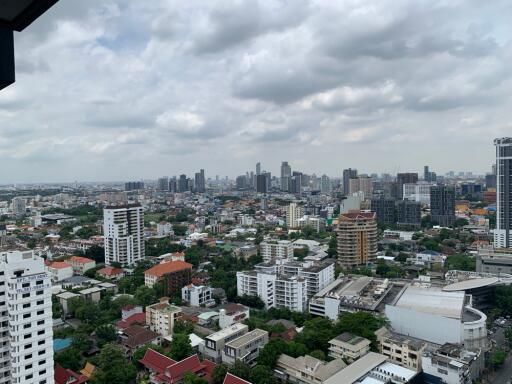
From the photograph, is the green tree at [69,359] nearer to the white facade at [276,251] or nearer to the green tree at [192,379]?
the green tree at [192,379]

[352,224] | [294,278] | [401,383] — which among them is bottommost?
[401,383]

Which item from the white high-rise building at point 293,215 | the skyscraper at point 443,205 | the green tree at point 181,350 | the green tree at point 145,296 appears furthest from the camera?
the white high-rise building at point 293,215

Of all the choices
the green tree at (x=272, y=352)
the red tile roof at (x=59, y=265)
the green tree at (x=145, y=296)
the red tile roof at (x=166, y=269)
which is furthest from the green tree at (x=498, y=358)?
the red tile roof at (x=59, y=265)

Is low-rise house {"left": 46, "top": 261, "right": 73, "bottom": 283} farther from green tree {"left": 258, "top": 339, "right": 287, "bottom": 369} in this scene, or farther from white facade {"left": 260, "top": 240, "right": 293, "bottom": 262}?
green tree {"left": 258, "top": 339, "right": 287, "bottom": 369}

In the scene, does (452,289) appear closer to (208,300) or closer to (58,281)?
(208,300)

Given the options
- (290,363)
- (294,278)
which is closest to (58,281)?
(294,278)

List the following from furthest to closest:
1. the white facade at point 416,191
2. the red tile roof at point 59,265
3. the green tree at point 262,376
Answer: the white facade at point 416,191, the red tile roof at point 59,265, the green tree at point 262,376
